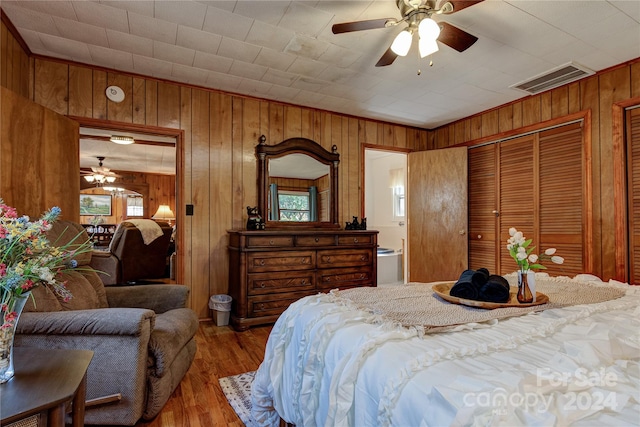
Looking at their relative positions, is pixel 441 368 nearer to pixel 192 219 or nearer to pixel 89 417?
pixel 89 417

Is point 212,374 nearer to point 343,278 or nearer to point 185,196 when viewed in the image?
point 343,278

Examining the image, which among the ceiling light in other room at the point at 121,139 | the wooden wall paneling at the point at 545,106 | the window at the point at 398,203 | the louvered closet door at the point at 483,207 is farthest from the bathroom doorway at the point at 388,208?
the ceiling light in other room at the point at 121,139

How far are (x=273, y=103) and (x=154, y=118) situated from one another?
1.30 metres

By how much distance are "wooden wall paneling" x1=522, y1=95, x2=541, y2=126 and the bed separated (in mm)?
2632

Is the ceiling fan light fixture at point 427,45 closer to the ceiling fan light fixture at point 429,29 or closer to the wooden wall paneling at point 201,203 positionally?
the ceiling fan light fixture at point 429,29

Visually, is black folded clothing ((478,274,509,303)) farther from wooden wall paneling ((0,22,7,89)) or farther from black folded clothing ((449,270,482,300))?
wooden wall paneling ((0,22,7,89))

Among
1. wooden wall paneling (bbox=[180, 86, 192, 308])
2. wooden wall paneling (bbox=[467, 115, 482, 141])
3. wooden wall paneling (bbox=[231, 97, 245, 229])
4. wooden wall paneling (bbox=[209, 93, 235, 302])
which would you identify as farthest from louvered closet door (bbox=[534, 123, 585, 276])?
wooden wall paneling (bbox=[180, 86, 192, 308])

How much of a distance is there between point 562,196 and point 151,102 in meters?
4.29

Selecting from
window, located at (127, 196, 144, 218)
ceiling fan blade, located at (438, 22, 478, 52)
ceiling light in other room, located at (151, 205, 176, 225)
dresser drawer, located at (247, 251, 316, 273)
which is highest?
ceiling fan blade, located at (438, 22, 478, 52)

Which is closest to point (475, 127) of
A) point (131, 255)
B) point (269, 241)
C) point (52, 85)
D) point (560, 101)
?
point (560, 101)

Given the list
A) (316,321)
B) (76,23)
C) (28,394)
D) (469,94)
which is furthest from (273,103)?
(28,394)

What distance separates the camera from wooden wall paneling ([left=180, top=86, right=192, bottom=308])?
3.38 metres

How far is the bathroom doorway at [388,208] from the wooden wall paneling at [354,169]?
1385 mm

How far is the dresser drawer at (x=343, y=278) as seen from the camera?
350 centimetres
